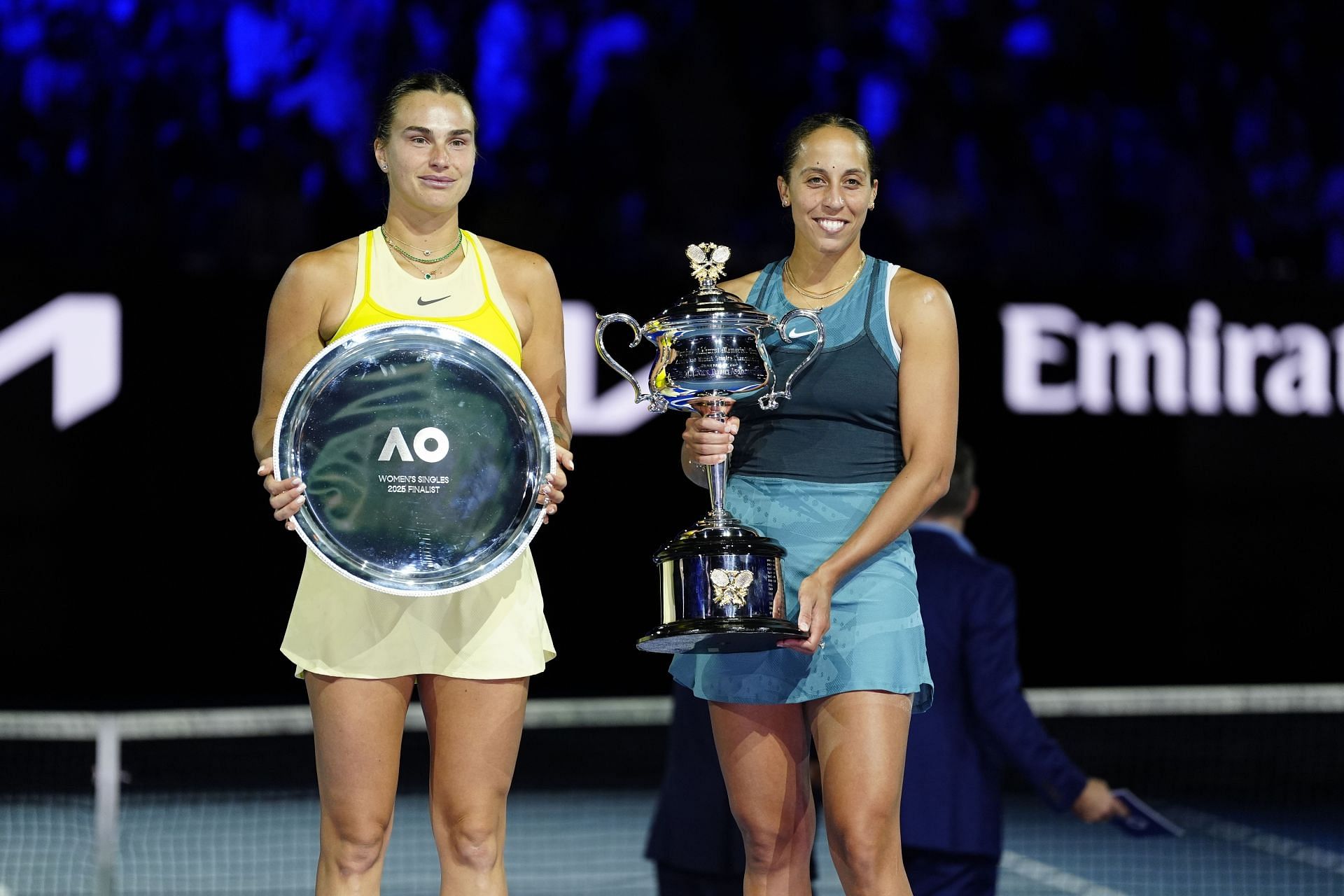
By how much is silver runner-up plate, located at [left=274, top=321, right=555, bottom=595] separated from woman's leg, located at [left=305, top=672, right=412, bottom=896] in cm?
19

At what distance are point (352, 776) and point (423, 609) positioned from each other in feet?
0.93

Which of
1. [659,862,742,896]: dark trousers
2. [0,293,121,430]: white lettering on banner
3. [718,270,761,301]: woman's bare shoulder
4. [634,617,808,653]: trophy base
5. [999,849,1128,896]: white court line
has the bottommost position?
[999,849,1128,896]: white court line

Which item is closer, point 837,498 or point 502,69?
point 837,498

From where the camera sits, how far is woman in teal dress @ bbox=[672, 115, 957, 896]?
2.81 m

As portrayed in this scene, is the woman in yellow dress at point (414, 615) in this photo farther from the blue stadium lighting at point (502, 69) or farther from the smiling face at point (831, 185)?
the blue stadium lighting at point (502, 69)

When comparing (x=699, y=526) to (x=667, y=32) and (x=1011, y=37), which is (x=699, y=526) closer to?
(x=667, y=32)

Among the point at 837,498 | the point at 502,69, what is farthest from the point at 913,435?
the point at 502,69

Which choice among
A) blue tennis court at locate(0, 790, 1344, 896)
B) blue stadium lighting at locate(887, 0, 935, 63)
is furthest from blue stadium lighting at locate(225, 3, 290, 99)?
blue tennis court at locate(0, 790, 1344, 896)

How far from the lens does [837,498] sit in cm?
289

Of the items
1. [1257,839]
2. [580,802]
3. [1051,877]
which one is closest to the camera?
[1051,877]

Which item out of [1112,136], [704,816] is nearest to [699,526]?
[704,816]

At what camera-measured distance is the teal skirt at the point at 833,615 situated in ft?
9.32

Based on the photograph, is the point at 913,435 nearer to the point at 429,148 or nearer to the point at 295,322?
the point at 429,148

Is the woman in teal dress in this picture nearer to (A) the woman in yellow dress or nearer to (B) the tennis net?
(A) the woman in yellow dress
